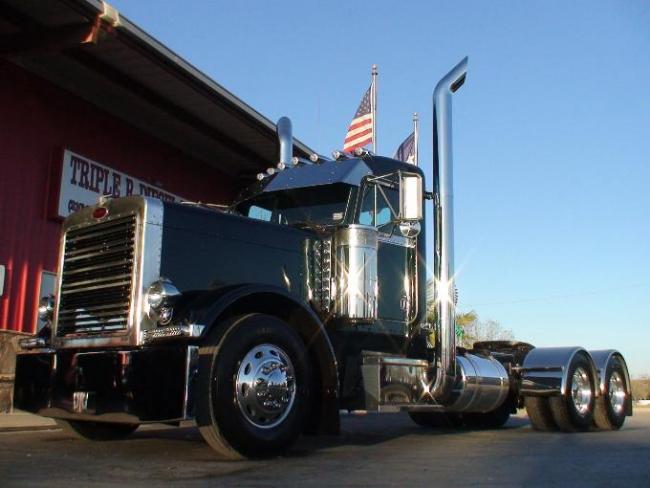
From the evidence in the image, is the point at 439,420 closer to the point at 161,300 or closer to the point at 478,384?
the point at 478,384

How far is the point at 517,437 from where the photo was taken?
825 centimetres

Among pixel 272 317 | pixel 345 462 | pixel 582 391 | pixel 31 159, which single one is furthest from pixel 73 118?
pixel 345 462

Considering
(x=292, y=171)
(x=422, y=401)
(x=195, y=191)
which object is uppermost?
(x=195, y=191)

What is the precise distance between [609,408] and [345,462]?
5.03 m

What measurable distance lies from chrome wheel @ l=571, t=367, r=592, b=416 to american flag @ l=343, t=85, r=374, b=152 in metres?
8.72

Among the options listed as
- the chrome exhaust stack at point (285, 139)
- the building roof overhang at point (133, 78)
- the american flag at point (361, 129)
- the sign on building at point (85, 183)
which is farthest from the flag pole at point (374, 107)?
Result: the chrome exhaust stack at point (285, 139)

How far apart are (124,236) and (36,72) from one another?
7.83 metres

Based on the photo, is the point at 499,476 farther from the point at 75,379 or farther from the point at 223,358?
the point at 75,379

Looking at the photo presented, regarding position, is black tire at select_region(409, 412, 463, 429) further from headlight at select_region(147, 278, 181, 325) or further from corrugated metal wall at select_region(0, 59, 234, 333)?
corrugated metal wall at select_region(0, 59, 234, 333)

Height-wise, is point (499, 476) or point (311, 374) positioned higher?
point (311, 374)

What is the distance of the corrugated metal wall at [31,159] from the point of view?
11.8 meters

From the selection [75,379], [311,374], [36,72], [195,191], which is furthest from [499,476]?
[195,191]

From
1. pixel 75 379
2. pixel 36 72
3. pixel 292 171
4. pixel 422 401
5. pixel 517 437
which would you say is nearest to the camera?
pixel 75 379

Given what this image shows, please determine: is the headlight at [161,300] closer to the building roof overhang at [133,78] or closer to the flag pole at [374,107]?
the building roof overhang at [133,78]
